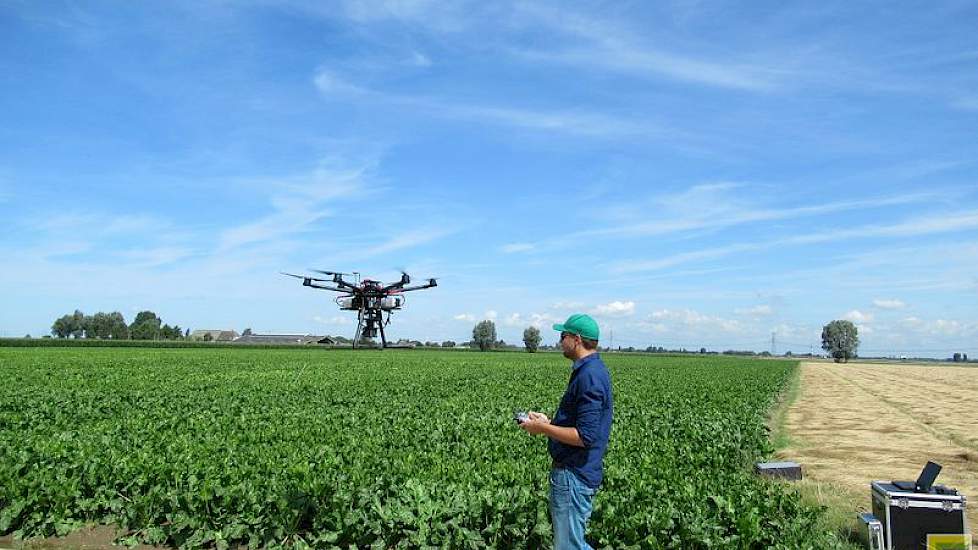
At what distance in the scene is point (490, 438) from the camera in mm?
13586

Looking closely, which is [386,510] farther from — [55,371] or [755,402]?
[55,371]

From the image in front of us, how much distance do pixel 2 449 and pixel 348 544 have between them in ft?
22.9

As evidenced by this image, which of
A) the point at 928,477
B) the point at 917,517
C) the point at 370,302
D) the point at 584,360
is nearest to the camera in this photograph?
the point at 584,360

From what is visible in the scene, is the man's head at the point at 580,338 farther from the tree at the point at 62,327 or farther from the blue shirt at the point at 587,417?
the tree at the point at 62,327

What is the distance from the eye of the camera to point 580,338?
5.73 meters

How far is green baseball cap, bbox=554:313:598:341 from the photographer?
5.72m

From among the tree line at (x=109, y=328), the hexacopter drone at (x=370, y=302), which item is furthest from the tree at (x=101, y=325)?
the hexacopter drone at (x=370, y=302)

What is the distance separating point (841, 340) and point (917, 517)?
200577 mm

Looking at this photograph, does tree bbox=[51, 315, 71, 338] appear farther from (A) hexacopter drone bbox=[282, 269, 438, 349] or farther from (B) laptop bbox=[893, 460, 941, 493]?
(B) laptop bbox=[893, 460, 941, 493]

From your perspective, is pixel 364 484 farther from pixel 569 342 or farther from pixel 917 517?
pixel 917 517

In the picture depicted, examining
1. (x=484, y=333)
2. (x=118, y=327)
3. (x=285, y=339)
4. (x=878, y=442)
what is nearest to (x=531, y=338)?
(x=484, y=333)

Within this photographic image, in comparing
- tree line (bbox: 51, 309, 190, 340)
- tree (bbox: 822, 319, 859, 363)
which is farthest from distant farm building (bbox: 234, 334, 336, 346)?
tree (bbox: 822, 319, 859, 363)

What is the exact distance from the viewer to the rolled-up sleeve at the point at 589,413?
18.0ft

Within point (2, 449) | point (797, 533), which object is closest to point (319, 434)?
point (2, 449)
